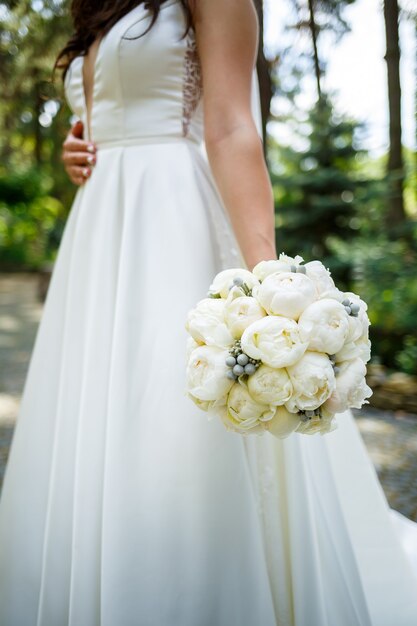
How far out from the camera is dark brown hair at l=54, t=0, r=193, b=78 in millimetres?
1372

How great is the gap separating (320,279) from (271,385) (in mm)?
225

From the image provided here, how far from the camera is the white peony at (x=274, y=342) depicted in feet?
2.95

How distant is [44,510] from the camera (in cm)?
148

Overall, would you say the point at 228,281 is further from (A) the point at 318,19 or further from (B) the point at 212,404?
(A) the point at 318,19

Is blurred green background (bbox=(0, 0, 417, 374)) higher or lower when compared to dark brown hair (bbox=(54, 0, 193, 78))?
higher

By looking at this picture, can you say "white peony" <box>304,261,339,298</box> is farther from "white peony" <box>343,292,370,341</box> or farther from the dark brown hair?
the dark brown hair

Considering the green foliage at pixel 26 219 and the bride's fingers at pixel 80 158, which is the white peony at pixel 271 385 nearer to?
the bride's fingers at pixel 80 158

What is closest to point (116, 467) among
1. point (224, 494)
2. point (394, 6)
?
point (224, 494)

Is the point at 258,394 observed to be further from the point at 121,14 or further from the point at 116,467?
the point at 121,14

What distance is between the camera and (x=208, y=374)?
3.06 ft

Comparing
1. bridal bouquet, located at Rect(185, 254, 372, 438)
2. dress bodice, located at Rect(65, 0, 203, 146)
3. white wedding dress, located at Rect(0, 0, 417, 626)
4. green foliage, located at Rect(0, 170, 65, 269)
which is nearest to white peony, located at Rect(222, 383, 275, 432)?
bridal bouquet, located at Rect(185, 254, 372, 438)

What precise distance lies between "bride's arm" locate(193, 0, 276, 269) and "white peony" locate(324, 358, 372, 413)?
1.32ft

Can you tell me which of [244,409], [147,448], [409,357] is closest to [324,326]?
[244,409]

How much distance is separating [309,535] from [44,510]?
70cm
